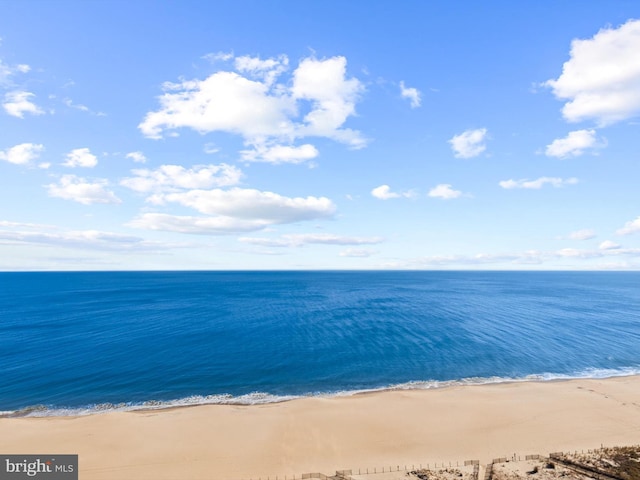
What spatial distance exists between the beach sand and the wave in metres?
1.78

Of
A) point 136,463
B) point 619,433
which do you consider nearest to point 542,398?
point 619,433

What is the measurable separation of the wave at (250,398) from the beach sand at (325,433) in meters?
1.78

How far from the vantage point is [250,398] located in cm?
4197

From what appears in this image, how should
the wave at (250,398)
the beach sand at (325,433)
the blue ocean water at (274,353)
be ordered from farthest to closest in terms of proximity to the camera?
1. the blue ocean water at (274,353)
2. the wave at (250,398)
3. the beach sand at (325,433)

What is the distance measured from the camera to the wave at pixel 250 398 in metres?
38.4

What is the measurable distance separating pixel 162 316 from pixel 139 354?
41.4 m

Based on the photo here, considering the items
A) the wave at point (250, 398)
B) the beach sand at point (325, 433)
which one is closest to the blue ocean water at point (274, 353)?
the wave at point (250, 398)

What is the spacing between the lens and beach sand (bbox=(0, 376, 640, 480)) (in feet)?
93.1

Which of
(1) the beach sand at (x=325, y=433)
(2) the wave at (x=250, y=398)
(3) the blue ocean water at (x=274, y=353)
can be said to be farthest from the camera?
(3) the blue ocean water at (x=274, y=353)

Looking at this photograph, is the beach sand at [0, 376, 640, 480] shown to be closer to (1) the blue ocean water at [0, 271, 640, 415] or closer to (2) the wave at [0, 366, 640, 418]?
(2) the wave at [0, 366, 640, 418]

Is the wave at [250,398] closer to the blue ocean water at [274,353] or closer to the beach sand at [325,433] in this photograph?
the blue ocean water at [274,353]

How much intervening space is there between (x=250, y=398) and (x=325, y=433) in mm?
13825

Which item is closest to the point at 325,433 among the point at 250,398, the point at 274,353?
the point at 250,398

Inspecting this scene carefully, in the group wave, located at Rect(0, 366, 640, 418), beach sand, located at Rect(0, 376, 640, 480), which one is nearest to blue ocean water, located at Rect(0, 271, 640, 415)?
wave, located at Rect(0, 366, 640, 418)
